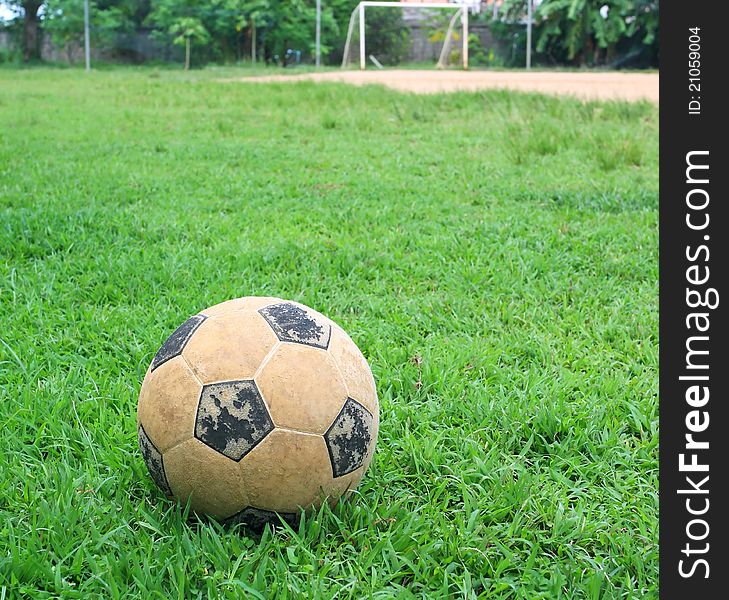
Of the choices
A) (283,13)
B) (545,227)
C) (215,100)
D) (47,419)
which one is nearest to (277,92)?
(215,100)

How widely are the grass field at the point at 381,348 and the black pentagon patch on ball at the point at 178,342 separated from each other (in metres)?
0.38

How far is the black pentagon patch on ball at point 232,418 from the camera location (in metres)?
1.84

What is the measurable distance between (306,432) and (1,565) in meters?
0.81

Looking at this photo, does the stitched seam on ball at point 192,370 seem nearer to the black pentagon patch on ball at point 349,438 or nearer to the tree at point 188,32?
the black pentagon patch on ball at point 349,438

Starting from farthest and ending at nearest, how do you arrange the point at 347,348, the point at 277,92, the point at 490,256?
the point at 277,92
the point at 490,256
the point at 347,348

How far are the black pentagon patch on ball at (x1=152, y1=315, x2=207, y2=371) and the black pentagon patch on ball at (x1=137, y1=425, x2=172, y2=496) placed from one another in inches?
7.7

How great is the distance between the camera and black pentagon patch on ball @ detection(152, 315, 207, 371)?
2.03 meters

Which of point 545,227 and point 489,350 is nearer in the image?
point 489,350

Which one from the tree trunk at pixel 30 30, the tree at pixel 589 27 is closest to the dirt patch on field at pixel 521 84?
the tree at pixel 589 27

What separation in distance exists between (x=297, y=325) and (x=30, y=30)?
113ft

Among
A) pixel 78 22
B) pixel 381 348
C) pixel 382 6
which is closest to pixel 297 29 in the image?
pixel 382 6

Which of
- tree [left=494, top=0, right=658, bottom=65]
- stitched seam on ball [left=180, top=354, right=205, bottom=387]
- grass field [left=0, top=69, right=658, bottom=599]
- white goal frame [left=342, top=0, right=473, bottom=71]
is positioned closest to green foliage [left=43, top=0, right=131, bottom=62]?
white goal frame [left=342, top=0, right=473, bottom=71]
